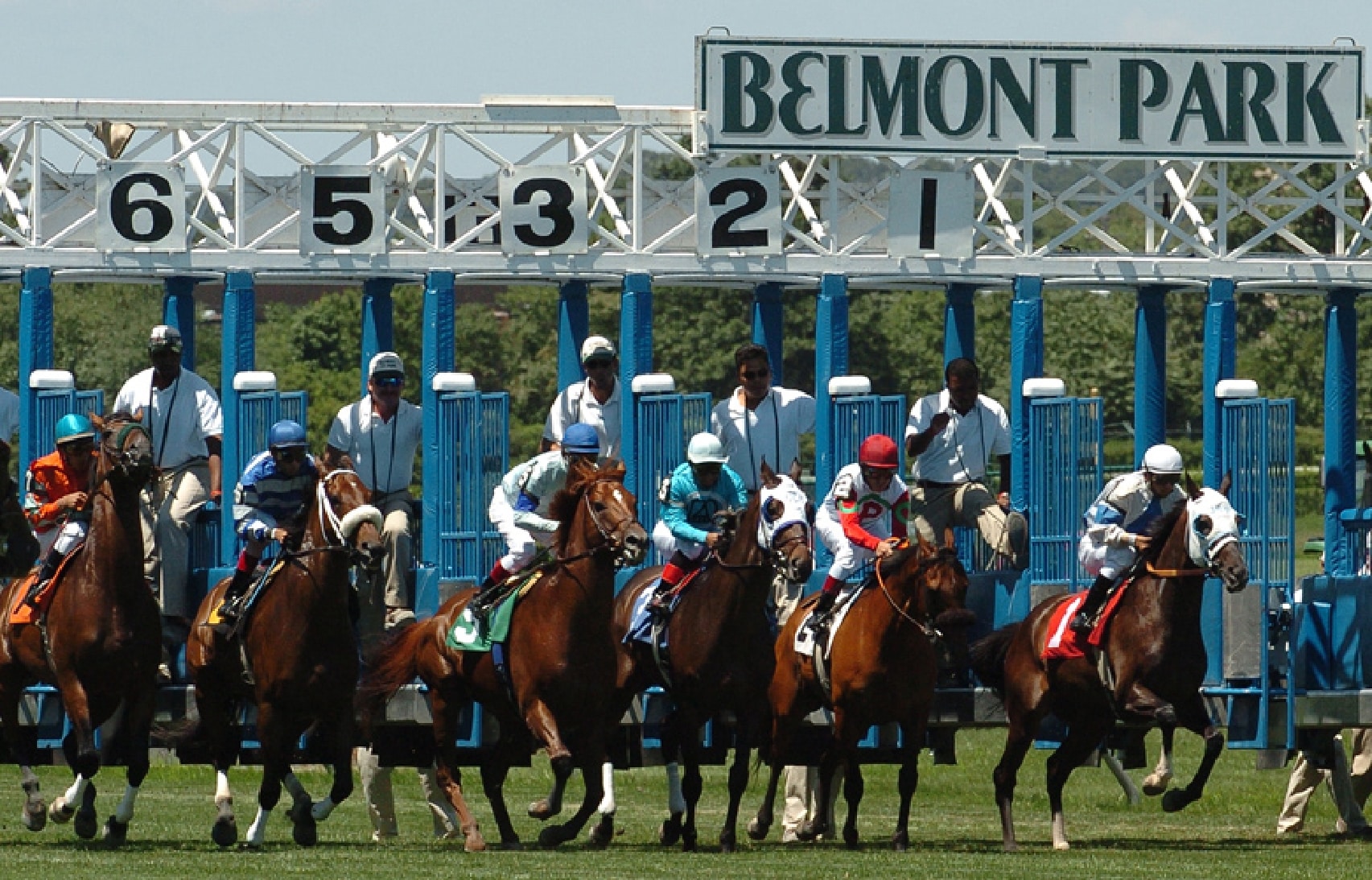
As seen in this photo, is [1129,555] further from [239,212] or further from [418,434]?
[239,212]

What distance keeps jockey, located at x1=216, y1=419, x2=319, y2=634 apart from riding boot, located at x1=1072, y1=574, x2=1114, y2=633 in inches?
163

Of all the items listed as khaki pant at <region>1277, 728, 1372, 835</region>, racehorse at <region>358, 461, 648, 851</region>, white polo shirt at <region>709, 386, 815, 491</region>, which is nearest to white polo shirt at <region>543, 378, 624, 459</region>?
white polo shirt at <region>709, 386, 815, 491</region>

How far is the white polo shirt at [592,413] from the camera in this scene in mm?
16781

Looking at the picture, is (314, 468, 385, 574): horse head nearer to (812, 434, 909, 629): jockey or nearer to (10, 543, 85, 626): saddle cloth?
(10, 543, 85, 626): saddle cloth

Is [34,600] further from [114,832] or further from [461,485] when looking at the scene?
[461,485]

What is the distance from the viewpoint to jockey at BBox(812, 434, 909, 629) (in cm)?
A: 1541

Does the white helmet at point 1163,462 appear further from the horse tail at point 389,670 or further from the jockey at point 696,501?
the horse tail at point 389,670

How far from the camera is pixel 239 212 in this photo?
1877 centimetres

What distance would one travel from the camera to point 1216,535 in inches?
584

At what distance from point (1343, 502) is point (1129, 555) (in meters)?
4.72

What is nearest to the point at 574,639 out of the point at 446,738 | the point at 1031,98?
the point at 446,738

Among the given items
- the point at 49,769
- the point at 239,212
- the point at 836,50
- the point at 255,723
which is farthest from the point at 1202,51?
the point at 49,769

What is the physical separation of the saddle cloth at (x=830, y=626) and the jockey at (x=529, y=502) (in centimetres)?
169

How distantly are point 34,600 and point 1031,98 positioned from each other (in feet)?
25.4
